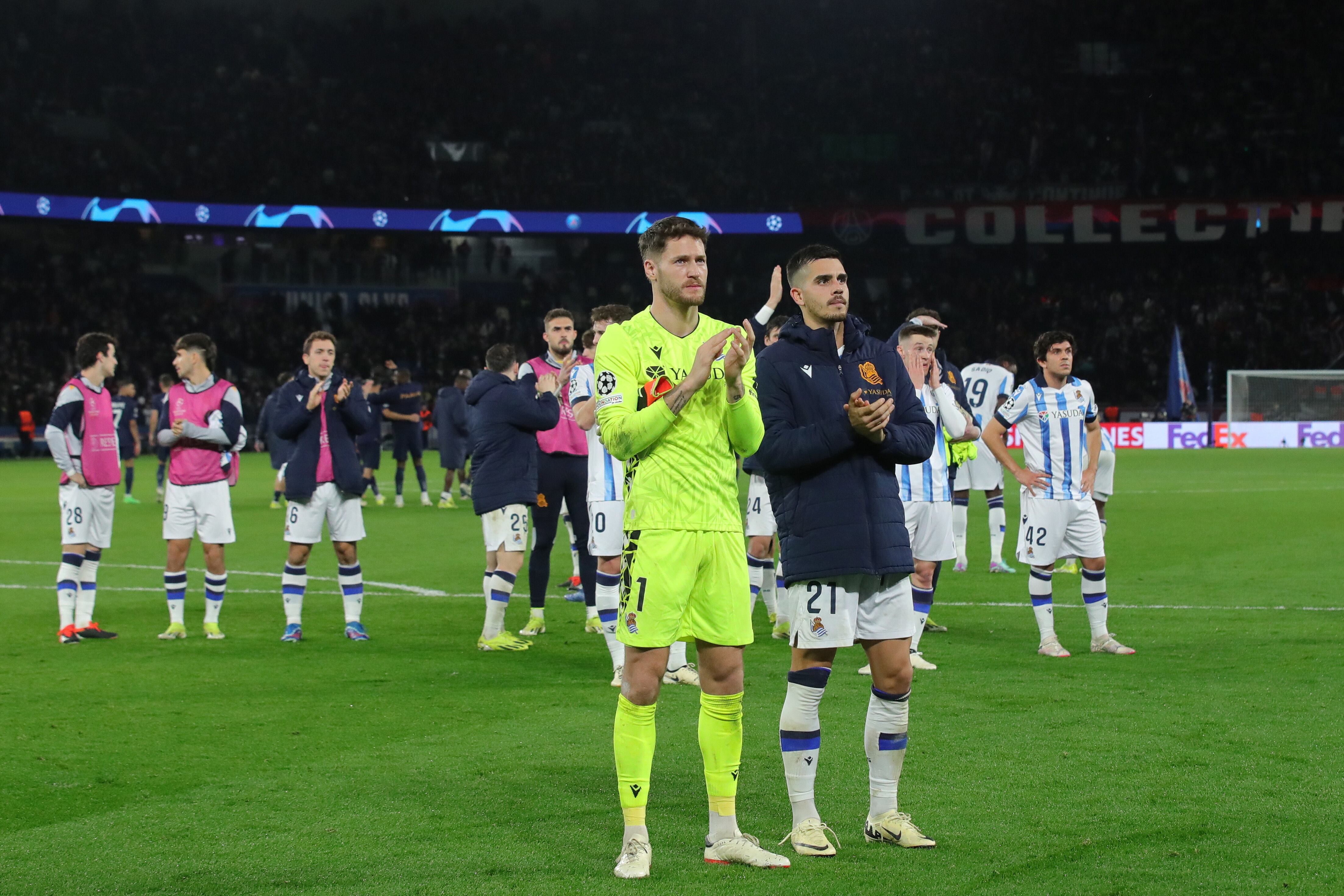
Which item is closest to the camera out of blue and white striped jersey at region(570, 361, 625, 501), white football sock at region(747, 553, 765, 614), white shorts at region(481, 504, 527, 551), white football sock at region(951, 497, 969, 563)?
blue and white striped jersey at region(570, 361, 625, 501)

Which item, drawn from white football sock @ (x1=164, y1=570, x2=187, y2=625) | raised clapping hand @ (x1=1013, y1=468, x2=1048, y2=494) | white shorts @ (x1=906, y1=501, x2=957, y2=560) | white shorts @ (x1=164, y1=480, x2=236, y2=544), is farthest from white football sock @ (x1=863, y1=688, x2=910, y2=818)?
white football sock @ (x1=164, y1=570, x2=187, y2=625)

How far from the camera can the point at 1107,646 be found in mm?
9141

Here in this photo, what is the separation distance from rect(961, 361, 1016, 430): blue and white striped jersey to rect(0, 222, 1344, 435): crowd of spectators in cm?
2870

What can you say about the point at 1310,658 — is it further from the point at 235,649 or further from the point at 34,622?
the point at 34,622

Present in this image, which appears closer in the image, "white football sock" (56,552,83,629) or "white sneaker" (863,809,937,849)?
"white sneaker" (863,809,937,849)

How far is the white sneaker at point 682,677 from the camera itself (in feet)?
27.4

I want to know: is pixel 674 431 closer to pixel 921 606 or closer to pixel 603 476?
pixel 603 476

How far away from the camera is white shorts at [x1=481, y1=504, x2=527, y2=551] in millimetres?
9789

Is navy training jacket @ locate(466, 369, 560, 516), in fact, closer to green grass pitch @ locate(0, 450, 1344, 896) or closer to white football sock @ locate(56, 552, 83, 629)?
green grass pitch @ locate(0, 450, 1344, 896)

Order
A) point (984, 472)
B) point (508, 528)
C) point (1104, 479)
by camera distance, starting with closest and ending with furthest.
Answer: point (508, 528), point (1104, 479), point (984, 472)

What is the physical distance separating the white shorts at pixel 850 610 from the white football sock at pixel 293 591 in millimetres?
5984

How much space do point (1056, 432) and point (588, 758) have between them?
175 inches

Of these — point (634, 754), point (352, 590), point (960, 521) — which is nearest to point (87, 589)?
point (352, 590)

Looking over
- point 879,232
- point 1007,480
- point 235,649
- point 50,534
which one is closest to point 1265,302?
point 879,232
